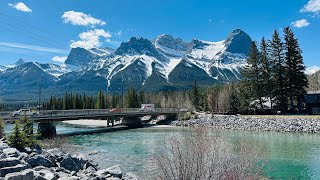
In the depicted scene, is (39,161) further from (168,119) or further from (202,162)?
(168,119)

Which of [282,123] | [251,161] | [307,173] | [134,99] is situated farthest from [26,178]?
[134,99]

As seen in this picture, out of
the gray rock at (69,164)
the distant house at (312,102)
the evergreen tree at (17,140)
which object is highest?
the distant house at (312,102)

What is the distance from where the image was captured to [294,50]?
7475 centimetres

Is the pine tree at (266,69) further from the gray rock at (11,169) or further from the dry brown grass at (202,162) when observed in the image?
the gray rock at (11,169)

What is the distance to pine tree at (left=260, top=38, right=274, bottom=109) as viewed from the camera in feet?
252

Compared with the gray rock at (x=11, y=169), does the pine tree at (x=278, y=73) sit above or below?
above

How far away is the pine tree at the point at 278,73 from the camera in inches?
2906

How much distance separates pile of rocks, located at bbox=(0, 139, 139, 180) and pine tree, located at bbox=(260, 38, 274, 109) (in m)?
62.8

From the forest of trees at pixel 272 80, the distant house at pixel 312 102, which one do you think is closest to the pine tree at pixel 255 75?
the forest of trees at pixel 272 80

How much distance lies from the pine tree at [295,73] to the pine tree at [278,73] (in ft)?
3.66

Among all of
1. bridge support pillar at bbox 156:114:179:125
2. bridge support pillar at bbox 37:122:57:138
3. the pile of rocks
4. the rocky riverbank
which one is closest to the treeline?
the rocky riverbank

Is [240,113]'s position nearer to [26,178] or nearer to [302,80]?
[302,80]

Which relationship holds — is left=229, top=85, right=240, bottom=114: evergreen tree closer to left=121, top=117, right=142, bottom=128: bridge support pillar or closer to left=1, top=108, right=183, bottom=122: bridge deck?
left=1, top=108, right=183, bottom=122: bridge deck

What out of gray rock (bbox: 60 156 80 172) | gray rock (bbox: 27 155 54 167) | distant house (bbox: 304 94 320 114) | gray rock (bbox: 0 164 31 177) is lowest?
gray rock (bbox: 60 156 80 172)
